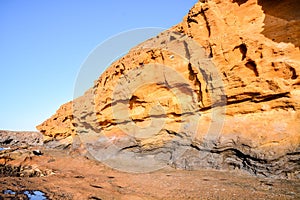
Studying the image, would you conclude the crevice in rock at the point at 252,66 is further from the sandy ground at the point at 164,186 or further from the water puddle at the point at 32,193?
the water puddle at the point at 32,193

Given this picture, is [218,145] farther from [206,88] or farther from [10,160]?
[10,160]

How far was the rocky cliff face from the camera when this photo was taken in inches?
316

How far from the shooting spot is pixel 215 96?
9.87 m

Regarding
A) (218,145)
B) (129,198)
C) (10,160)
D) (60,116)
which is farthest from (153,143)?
(60,116)

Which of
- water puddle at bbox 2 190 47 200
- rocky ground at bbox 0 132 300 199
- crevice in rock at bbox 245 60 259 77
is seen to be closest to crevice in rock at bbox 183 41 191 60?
crevice in rock at bbox 245 60 259 77

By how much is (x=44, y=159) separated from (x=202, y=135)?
11424 millimetres

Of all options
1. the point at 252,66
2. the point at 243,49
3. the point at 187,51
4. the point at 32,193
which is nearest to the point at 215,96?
the point at 252,66

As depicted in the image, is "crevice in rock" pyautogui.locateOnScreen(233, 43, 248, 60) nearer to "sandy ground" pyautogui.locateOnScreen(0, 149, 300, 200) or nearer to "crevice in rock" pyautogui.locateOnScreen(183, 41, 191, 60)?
"crevice in rock" pyautogui.locateOnScreen(183, 41, 191, 60)

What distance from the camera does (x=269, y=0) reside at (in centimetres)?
951

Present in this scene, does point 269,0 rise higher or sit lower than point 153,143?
higher

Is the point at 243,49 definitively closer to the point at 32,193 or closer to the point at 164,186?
the point at 164,186

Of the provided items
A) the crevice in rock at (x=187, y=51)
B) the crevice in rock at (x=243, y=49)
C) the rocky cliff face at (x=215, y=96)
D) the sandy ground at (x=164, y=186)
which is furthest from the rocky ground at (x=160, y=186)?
the crevice in rock at (x=187, y=51)

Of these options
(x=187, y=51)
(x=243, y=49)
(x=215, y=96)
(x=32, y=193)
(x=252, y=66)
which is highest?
(x=187, y=51)

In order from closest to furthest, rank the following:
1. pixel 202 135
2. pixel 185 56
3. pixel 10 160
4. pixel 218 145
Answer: pixel 218 145
pixel 202 135
pixel 185 56
pixel 10 160
